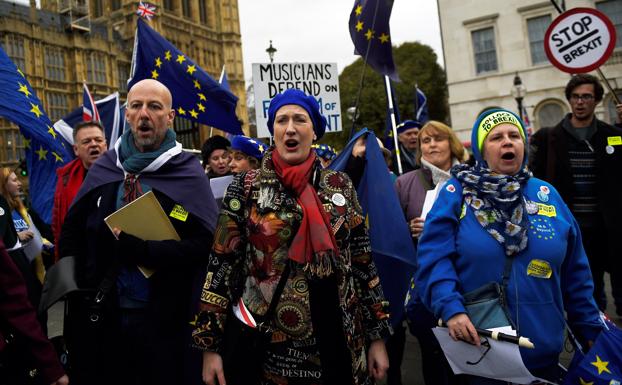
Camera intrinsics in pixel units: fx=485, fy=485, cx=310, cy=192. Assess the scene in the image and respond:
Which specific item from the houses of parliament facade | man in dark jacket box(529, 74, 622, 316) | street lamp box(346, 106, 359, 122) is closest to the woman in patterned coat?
street lamp box(346, 106, 359, 122)

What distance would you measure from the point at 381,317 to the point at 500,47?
24.9 meters

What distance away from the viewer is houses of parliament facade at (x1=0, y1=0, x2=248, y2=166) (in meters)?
40.6

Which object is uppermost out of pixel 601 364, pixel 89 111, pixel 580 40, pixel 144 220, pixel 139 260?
pixel 89 111

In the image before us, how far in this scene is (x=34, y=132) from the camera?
13.9 feet

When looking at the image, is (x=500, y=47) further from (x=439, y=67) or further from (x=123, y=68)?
(x=123, y=68)

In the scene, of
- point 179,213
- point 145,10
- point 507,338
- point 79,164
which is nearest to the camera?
point 507,338

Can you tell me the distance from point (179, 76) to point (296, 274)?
14.9 ft

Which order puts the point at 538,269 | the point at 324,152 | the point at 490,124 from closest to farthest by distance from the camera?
the point at 538,269 < the point at 490,124 < the point at 324,152

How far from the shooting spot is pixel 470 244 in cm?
227

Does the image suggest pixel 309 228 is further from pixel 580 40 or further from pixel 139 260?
pixel 580 40

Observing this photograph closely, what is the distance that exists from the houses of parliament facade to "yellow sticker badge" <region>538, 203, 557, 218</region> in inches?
1109

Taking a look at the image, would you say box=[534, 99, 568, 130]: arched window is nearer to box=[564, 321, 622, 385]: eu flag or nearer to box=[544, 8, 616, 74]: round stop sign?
box=[544, 8, 616, 74]: round stop sign

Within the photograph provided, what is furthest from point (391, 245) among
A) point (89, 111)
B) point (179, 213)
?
point (89, 111)

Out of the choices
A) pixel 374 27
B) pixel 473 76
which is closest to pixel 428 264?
pixel 374 27
